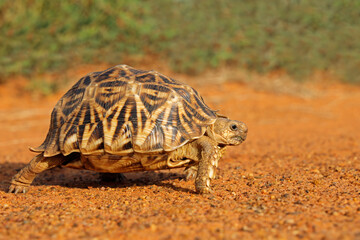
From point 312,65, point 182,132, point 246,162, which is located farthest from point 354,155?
point 312,65

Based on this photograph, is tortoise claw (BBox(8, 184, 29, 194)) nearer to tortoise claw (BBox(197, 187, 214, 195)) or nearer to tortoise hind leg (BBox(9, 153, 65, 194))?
tortoise hind leg (BBox(9, 153, 65, 194))

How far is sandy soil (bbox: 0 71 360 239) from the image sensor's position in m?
2.88

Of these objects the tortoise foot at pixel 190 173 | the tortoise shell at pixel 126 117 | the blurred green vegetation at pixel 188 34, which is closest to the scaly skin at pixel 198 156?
the tortoise shell at pixel 126 117

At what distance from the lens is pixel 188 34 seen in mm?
19953

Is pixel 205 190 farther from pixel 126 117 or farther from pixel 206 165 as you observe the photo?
pixel 126 117

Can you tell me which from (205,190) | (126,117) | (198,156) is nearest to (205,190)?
(205,190)

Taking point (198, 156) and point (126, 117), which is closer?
point (126, 117)

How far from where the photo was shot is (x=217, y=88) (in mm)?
16156

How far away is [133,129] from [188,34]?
16.5 m

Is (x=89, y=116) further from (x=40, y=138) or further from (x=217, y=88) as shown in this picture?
(x=217, y=88)

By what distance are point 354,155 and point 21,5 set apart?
14.3 meters

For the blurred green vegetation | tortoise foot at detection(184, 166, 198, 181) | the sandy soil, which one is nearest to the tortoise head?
the sandy soil

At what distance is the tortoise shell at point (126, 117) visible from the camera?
416 cm

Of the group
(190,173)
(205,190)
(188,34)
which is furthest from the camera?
(188,34)
